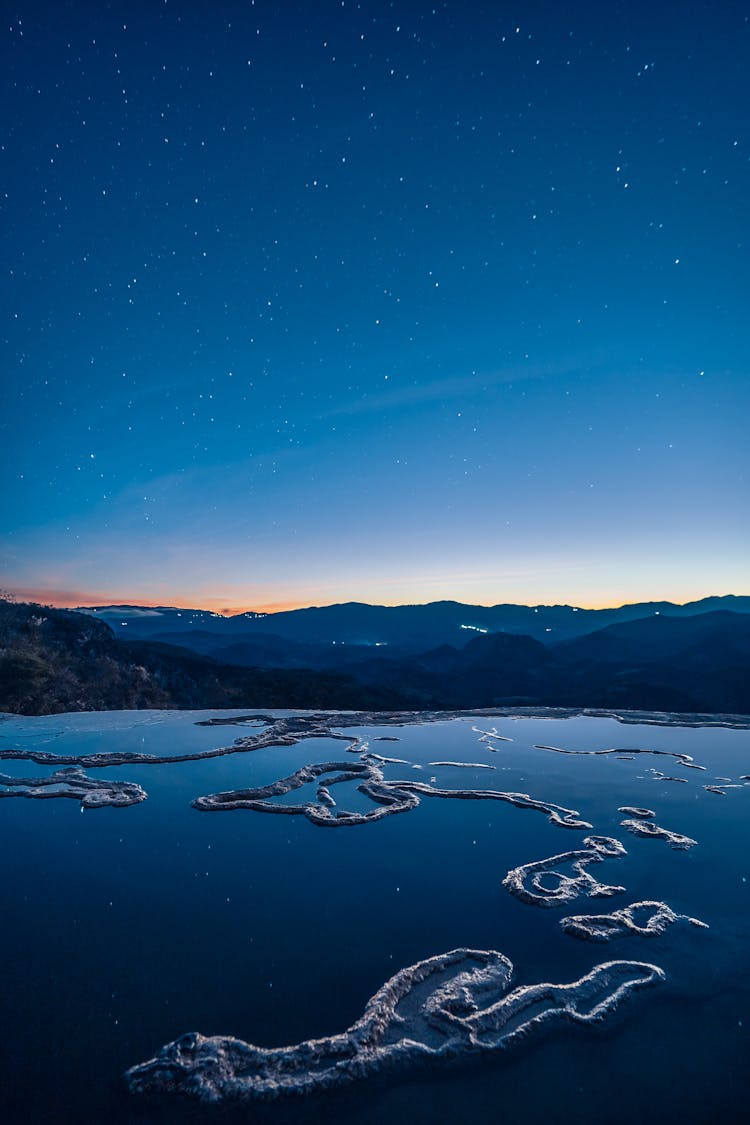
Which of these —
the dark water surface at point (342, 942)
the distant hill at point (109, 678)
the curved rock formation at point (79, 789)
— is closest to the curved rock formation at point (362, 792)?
the dark water surface at point (342, 942)

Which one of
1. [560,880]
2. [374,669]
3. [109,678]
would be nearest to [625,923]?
[560,880]

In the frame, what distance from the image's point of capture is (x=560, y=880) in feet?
16.4

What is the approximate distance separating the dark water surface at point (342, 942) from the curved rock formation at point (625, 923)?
0.33 feet

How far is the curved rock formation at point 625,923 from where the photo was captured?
4172mm

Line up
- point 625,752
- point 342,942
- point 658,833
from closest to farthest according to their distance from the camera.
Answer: point 342,942, point 658,833, point 625,752

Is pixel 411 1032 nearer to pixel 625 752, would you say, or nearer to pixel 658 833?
pixel 658 833

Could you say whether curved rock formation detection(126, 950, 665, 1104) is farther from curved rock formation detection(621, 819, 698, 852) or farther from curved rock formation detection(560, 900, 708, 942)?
curved rock formation detection(621, 819, 698, 852)

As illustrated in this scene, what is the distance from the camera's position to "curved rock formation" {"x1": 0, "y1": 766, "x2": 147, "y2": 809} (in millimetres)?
7066

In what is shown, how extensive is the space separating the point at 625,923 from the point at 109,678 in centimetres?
2646

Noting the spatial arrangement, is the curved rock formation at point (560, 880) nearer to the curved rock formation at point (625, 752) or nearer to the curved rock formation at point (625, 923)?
the curved rock formation at point (625, 923)

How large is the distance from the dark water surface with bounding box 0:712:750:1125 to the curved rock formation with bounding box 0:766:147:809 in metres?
0.27

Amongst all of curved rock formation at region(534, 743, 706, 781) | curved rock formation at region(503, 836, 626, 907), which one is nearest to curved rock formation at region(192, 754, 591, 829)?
curved rock formation at region(503, 836, 626, 907)

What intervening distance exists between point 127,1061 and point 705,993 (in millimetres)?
3437

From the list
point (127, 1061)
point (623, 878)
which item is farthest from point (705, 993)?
point (127, 1061)
